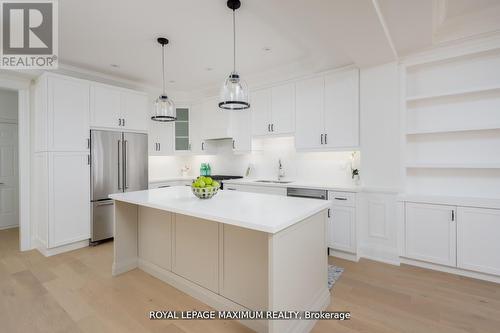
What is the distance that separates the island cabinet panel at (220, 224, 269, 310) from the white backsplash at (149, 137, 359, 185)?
2267 mm

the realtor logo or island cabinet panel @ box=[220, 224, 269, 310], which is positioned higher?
the realtor logo

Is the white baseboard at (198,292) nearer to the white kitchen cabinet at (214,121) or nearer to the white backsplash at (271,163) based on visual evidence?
the white backsplash at (271,163)

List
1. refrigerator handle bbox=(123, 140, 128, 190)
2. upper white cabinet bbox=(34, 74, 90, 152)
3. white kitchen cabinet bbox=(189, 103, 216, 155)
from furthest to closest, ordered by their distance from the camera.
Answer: white kitchen cabinet bbox=(189, 103, 216, 155) < refrigerator handle bbox=(123, 140, 128, 190) < upper white cabinet bbox=(34, 74, 90, 152)

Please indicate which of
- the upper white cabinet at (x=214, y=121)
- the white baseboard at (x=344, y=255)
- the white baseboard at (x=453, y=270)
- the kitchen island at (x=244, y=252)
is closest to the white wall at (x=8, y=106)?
the upper white cabinet at (x=214, y=121)

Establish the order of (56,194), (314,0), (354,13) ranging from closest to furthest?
(314,0)
(354,13)
(56,194)

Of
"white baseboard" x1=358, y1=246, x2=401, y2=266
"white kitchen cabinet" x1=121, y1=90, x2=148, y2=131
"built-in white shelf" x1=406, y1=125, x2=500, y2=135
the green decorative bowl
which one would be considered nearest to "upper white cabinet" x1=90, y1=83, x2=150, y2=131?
"white kitchen cabinet" x1=121, y1=90, x2=148, y2=131

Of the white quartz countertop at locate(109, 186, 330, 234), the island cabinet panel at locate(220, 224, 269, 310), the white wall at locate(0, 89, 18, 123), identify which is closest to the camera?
the white quartz countertop at locate(109, 186, 330, 234)

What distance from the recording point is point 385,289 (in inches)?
95.7

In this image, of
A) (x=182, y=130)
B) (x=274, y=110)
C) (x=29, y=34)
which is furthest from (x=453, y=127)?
(x=29, y=34)

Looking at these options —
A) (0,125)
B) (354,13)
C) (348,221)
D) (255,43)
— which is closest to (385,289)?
(348,221)

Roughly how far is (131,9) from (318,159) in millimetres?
3099

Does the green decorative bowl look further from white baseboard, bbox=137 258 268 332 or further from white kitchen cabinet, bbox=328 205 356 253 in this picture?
white kitchen cabinet, bbox=328 205 356 253

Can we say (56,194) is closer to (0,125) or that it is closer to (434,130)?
(0,125)

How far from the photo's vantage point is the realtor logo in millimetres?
2311
